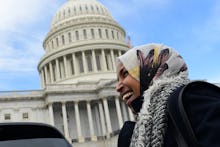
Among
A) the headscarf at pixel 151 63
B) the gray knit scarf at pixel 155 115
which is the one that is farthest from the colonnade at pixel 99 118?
the gray knit scarf at pixel 155 115

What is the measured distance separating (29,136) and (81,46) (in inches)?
2532

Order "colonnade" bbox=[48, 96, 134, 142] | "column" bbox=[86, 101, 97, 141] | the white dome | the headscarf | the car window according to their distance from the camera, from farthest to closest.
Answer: the white dome
"colonnade" bbox=[48, 96, 134, 142]
"column" bbox=[86, 101, 97, 141]
the car window
the headscarf

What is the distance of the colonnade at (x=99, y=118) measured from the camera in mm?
52094

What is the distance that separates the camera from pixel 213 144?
1.84 meters

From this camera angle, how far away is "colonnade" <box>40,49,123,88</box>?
6650 centimetres

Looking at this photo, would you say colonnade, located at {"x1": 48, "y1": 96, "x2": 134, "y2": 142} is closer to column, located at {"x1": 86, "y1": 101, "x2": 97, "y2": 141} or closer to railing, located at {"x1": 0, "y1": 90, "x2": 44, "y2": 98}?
column, located at {"x1": 86, "y1": 101, "x2": 97, "y2": 141}

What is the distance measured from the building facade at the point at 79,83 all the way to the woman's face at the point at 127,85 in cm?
4710

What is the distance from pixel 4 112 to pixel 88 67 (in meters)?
20.0

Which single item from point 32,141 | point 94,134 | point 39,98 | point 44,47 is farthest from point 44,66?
point 32,141

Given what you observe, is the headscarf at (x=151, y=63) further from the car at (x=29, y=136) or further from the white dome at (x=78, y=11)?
the white dome at (x=78, y=11)

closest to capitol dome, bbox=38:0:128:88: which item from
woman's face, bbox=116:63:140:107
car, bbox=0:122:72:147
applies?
car, bbox=0:122:72:147

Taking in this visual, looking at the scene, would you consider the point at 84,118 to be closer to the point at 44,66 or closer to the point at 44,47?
the point at 44,66

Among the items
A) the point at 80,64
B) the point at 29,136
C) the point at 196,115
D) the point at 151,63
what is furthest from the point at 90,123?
the point at 196,115

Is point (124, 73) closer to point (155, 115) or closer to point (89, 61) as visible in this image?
point (155, 115)
